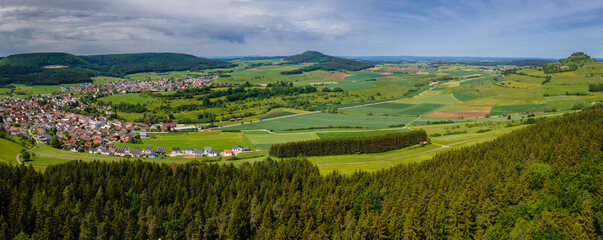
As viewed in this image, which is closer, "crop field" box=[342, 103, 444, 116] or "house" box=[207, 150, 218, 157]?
"house" box=[207, 150, 218, 157]

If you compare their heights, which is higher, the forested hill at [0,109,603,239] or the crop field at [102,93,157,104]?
the crop field at [102,93,157,104]

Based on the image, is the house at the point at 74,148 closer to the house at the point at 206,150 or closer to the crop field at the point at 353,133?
the house at the point at 206,150

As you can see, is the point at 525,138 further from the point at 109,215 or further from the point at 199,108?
the point at 199,108

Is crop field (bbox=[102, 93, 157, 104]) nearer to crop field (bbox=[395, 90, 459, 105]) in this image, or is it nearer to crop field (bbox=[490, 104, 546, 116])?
crop field (bbox=[395, 90, 459, 105])

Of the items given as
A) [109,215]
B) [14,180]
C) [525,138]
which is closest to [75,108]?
[14,180]

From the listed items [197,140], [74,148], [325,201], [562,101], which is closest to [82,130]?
[74,148]

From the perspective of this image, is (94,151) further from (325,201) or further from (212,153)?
(325,201)

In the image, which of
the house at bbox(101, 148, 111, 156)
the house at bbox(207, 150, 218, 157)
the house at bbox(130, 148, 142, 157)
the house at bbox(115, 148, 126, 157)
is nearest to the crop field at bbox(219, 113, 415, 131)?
the house at bbox(207, 150, 218, 157)
